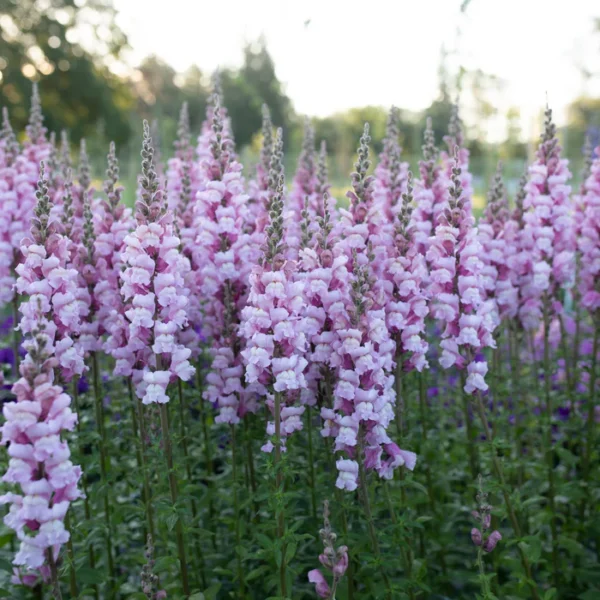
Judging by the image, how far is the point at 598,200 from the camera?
19.4 feet

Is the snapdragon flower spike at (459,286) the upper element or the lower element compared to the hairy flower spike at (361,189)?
lower

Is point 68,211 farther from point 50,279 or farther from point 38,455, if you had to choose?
point 38,455

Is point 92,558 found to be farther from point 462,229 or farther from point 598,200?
point 598,200

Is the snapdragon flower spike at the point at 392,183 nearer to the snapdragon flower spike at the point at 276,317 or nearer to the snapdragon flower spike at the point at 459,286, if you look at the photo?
the snapdragon flower spike at the point at 459,286

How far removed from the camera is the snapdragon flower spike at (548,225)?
18.8ft

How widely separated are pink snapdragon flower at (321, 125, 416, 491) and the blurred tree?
32753 millimetres

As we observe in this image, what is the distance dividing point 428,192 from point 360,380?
2091 mm

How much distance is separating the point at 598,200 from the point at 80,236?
408 cm

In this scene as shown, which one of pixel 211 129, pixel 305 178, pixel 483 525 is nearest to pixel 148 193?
pixel 211 129

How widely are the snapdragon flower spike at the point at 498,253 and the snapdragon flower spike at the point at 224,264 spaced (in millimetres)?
1936

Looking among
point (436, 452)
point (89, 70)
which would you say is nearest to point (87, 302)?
point (436, 452)

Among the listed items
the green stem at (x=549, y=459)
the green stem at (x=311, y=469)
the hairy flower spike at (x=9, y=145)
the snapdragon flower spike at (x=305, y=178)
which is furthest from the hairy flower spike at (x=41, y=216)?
the green stem at (x=549, y=459)

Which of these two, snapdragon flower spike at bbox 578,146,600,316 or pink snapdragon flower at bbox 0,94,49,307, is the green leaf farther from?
snapdragon flower spike at bbox 578,146,600,316

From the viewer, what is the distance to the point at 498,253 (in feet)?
18.6
